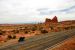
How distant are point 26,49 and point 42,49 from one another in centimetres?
208

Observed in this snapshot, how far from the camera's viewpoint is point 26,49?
20484 mm

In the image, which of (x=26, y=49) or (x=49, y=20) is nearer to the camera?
(x=26, y=49)

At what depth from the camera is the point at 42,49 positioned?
791 inches

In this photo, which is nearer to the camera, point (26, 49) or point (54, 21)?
point (26, 49)

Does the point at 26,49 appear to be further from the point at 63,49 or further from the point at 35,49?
the point at 63,49

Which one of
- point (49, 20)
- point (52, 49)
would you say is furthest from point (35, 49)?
point (49, 20)

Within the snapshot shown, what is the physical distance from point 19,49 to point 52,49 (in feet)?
14.0

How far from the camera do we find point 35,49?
20281 millimetres

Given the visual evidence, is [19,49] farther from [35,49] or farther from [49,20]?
[49,20]

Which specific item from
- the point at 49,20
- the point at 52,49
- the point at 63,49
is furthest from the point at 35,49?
the point at 49,20

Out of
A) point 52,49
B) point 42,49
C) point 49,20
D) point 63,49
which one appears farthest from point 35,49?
point 49,20

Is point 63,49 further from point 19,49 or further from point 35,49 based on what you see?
point 19,49

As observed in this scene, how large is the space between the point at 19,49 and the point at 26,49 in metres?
0.94

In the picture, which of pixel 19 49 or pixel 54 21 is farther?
pixel 54 21
